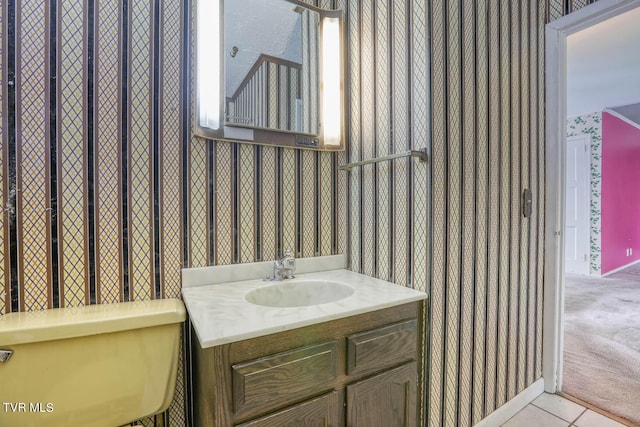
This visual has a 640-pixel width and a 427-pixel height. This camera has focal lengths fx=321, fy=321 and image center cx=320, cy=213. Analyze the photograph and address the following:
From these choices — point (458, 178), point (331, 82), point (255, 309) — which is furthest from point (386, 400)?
point (331, 82)

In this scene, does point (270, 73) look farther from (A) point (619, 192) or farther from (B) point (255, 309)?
(A) point (619, 192)

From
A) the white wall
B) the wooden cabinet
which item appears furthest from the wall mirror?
the white wall

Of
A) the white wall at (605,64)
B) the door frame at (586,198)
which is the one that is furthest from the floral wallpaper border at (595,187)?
the white wall at (605,64)

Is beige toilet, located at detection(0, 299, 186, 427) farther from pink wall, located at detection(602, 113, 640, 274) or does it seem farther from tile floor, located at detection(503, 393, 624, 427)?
pink wall, located at detection(602, 113, 640, 274)

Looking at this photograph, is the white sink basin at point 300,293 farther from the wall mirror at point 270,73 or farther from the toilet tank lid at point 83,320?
the wall mirror at point 270,73

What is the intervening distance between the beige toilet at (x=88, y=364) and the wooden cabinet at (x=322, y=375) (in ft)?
0.46

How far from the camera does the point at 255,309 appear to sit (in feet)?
3.23

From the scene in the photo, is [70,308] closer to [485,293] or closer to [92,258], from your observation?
[92,258]

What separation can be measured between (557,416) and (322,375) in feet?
4.65

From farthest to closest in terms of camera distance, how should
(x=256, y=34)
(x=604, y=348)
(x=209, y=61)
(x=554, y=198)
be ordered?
(x=604, y=348) → (x=554, y=198) → (x=256, y=34) → (x=209, y=61)

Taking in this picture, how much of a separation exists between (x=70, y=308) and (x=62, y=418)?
32cm

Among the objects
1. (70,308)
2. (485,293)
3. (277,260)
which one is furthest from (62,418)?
(485,293)

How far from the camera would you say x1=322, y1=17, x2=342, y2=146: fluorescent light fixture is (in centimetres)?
153

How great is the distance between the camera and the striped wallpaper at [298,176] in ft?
3.44
